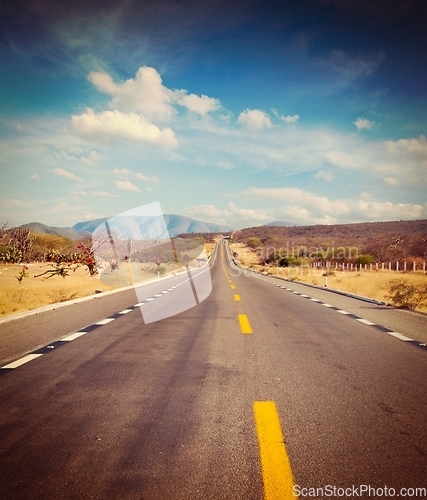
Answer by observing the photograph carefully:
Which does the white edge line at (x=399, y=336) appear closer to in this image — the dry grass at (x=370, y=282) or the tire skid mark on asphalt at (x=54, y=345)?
the dry grass at (x=370, y=282)

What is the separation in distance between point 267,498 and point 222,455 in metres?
0.61

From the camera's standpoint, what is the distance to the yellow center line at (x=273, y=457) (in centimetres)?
231

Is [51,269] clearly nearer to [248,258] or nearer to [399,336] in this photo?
[399,336]

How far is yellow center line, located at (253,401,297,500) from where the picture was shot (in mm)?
2307

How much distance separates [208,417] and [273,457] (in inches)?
37.0

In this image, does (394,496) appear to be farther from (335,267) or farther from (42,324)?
(335,267)

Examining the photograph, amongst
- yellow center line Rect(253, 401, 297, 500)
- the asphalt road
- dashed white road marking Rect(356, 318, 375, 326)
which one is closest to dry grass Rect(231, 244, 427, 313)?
dashed white road marking Rect(356, 318, 375, 326)

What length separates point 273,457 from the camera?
8.82 ft

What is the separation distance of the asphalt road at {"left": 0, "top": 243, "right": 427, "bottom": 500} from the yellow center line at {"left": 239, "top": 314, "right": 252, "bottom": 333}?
104 cm

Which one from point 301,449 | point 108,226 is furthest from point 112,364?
point 108,226

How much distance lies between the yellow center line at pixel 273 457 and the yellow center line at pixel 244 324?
433cm

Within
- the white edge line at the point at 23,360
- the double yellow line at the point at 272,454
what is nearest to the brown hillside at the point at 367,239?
the double yellow line at the point at 272,454

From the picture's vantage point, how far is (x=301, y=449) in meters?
2.84

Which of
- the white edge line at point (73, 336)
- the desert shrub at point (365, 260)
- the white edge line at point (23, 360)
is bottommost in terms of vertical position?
the desert shrub at point (365, 260)
